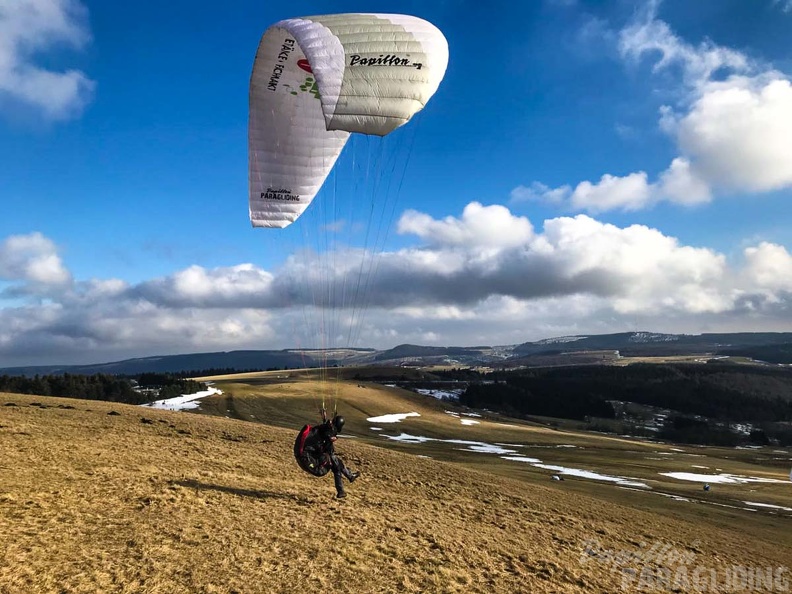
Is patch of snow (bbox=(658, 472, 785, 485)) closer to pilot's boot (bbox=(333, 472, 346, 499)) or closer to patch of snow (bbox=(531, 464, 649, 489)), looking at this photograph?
patch of snow (bbox=(531, 464, 649, 489))

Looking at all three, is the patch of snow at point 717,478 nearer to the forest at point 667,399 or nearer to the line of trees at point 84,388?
the line of trees at point 84,388

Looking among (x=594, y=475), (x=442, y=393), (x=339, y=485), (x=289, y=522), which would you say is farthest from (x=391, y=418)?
(x=289, y=522)

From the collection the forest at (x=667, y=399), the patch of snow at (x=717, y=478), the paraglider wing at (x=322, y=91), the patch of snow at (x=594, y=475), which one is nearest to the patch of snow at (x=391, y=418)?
the patch of snow at (x=594, y=475)

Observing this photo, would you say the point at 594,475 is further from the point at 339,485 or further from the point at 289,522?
the point at 289,522

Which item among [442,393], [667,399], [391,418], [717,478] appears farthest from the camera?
[667,399]

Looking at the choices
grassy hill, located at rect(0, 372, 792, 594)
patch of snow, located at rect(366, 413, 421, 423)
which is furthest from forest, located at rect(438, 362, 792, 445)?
grassy hill, located at rect(0, 372, 792, 594)
